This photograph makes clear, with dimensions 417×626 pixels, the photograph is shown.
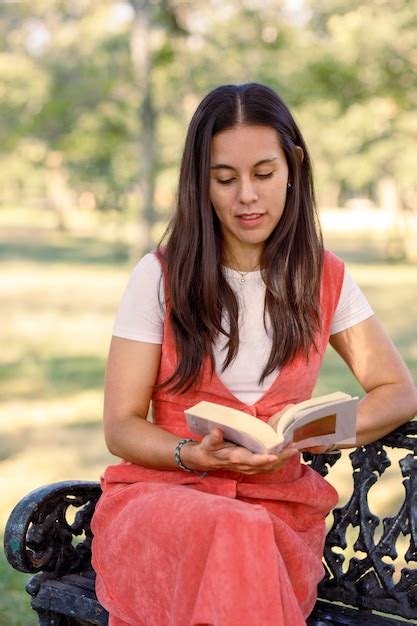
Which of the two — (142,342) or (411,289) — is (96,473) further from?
(411,289)

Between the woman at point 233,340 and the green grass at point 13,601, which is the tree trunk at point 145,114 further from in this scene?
the woman at point 233,340

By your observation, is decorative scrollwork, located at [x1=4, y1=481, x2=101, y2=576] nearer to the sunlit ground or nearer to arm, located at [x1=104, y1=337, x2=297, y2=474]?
arm, located at [x1=104, y1=337, x2=297, y2=474]

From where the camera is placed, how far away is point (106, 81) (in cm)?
1703

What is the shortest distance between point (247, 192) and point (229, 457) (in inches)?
29.9

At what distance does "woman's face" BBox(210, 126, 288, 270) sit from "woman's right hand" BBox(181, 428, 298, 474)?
0.66 metres

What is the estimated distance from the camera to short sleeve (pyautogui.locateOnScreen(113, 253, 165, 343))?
9.89 feet

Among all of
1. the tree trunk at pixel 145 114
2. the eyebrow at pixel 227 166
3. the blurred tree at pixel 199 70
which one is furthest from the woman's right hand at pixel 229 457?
the tree trunk at pixel 145 114

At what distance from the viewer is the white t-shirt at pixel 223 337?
119 inches

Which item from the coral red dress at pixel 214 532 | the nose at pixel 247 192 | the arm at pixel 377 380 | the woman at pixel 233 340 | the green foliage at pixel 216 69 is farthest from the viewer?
the green foliage at pixel 216 69

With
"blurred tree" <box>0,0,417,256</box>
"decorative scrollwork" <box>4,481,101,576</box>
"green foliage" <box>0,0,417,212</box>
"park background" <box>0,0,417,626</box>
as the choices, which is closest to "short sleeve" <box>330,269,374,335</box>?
"decorative scrollwork" <box>4,481,101,576</box>

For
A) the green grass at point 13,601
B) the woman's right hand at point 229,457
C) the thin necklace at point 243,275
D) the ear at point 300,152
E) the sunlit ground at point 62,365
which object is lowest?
the green grass at point 13,601

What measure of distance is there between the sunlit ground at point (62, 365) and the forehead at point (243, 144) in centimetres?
237

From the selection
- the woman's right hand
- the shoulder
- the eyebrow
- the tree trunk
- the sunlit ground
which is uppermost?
the tree trunk

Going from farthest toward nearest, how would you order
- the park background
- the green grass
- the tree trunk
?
the tree trunk
the park background
the green grass
